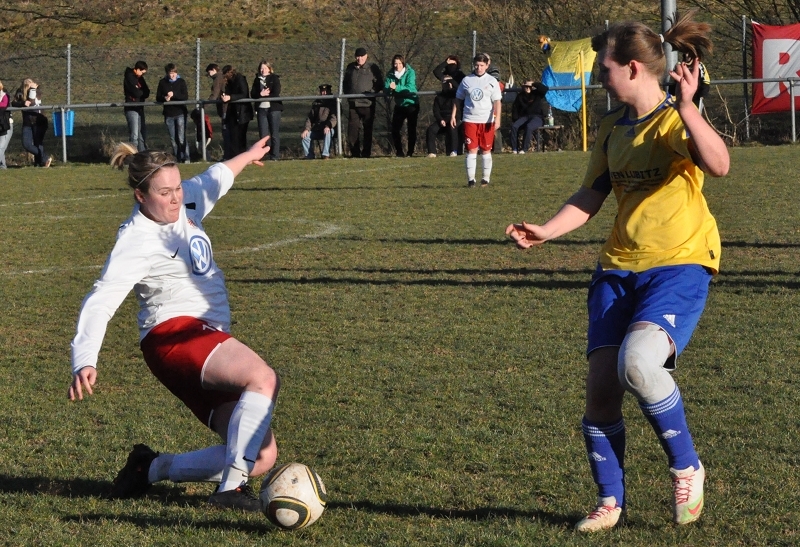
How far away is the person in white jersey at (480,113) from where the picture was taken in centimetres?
1517

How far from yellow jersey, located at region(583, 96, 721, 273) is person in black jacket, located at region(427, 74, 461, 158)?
16.3 metres

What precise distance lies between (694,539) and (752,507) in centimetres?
38

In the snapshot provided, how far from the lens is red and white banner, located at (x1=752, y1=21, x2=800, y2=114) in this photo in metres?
21.4

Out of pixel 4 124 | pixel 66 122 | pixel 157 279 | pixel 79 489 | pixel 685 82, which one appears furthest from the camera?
pixel 66 122

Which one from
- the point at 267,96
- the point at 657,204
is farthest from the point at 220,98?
the point at 657,204

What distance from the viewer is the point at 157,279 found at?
4.14 meters

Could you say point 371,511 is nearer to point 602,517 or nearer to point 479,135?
point 602,517

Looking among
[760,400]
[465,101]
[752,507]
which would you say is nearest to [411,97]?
[465,101]

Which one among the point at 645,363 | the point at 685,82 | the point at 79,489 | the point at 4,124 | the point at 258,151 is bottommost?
the point at 79,489

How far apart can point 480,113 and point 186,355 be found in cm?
1174

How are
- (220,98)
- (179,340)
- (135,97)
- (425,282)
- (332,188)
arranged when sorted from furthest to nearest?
1. (135,97)
2. (220,98)
3. (332,188)
4. (425,282)
5. (179,340)

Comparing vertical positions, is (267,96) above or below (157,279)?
above

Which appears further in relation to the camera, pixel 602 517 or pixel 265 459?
pixel 265 459

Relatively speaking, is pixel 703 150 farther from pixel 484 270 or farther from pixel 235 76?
pixel 235 76
